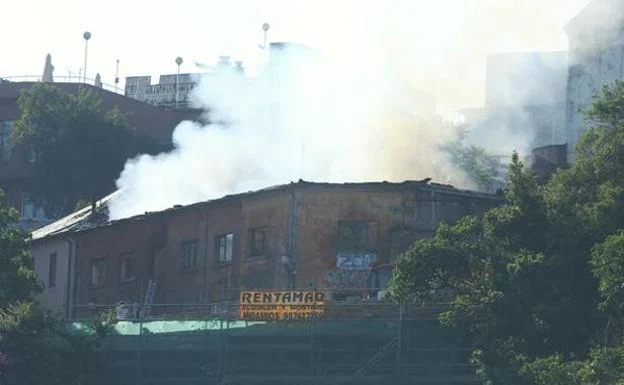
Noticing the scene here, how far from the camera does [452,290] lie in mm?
35688

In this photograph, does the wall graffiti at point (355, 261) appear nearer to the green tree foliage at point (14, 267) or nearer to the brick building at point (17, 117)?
the green tree foliage at point (14, 267)

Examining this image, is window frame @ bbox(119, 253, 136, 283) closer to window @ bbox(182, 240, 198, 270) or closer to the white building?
the white building

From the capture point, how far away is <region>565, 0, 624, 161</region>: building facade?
181ft

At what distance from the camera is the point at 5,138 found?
86.1 meters

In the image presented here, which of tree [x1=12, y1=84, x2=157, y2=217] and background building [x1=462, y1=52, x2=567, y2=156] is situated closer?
background building [x1=462, y1=52, x2=567, y2=156]

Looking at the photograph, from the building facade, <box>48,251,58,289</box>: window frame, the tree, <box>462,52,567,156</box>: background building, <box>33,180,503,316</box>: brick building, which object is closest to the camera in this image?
<box>33,180,503,316</box>: brick building

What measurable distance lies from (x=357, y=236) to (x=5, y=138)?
1676 inches

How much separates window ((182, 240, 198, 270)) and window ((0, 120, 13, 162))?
35865 millimetres

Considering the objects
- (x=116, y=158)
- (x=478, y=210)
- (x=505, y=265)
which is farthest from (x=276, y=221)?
(x=116, y=158)

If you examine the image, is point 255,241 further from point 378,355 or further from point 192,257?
point 378,355

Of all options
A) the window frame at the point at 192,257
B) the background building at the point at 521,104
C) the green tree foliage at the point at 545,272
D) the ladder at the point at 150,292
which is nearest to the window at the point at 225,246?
the window frame at the point at 192,257

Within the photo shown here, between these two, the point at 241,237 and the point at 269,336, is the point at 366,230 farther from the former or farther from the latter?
the point at 269,336

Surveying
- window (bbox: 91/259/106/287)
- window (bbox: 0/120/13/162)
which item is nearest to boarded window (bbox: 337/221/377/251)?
window (bbox: 91/259/106/287)

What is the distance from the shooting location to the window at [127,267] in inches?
2106
